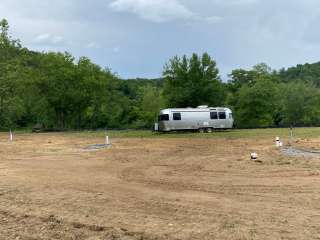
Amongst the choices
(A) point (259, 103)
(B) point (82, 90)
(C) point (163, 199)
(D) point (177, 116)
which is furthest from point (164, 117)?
(A) point (259, 103)

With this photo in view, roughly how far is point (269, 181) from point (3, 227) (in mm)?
8193

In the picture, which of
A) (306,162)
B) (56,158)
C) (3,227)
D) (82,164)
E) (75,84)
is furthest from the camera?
(75,84)

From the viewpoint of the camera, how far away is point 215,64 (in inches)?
2328

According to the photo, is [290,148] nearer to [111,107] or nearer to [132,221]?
[132,221]

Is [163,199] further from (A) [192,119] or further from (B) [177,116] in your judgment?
(A) [192,119]

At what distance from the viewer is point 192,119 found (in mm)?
46250

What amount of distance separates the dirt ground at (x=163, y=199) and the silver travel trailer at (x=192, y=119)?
23.5 m

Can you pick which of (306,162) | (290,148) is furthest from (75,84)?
(306,162)

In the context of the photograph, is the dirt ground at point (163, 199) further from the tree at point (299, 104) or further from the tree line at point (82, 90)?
the tree at point (299, 104)

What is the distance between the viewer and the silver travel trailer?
4603 cm

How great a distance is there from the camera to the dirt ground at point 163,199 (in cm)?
914

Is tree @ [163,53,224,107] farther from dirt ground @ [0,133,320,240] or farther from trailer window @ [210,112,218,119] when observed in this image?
dirt ground @ [0,133,320,240]

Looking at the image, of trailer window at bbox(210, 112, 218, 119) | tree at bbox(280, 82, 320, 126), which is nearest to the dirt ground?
trailer window at bbox(210, 112, 218, 119)

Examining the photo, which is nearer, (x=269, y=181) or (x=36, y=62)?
(x=269, y=181)
